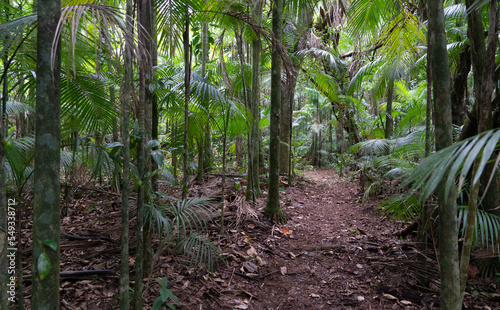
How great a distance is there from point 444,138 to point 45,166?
2.17 meters

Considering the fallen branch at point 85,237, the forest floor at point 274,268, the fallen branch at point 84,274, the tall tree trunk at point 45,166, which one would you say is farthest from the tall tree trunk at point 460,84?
the fallen branch at point 85,237

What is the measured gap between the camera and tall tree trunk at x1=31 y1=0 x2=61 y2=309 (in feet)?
4.17

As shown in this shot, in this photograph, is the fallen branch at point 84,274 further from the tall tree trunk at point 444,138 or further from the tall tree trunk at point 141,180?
the tall tree trunk at point 444,138

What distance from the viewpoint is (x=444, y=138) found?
176 cm

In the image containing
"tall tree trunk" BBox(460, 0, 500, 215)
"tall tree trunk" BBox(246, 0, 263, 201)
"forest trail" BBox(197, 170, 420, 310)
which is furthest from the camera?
"tall tree trunk" BBox(246, 0, 263, 201)

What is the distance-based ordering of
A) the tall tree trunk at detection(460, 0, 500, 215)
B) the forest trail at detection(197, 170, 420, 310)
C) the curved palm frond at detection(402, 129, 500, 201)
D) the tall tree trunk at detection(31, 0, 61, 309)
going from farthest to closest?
the forest trail at detection(197, 170, 420, 310)
the tall tree trunk at detection(460, 0, 500, 215)
the tall tree trunk at detection(31, 0, 61, 309)
the curved palm frond at detection(402, 129, 500, 201)

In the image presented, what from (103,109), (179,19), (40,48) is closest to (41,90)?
(40,48)

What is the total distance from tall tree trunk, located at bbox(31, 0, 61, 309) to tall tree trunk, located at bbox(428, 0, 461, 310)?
2058 mm

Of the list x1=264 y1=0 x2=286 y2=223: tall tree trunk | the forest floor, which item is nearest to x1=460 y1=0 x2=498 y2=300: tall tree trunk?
the forest floor

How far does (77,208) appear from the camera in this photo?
464 centimetres

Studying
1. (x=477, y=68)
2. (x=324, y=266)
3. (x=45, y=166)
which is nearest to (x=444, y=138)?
(x=477, y=68)

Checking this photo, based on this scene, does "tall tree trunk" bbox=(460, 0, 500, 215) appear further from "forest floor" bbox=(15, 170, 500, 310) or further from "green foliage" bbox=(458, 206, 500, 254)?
"forest floor" bbox=(15, 170, 500, 310)

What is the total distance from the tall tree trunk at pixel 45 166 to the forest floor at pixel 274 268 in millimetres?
1376

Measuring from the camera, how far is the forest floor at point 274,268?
2688 millimetres
